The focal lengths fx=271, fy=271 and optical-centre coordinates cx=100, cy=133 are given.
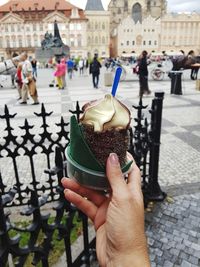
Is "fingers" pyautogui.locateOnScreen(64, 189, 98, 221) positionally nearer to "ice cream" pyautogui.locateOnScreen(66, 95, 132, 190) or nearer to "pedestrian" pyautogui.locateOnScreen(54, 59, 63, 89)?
"ice cream" pyautogui.locateOnScreen(66, 95, 132, 190)

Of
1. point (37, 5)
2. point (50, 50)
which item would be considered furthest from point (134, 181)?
point (37, 5)

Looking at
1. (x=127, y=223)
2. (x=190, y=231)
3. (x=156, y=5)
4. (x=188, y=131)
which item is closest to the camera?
(x=127, y=223)

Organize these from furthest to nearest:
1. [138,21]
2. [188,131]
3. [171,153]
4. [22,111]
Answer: [138,21] < [22,111] < [188,131] < [171,153]

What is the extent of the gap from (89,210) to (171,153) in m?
4.10

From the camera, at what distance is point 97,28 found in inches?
3307

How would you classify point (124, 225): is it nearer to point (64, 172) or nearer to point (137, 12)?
point (64, 172)

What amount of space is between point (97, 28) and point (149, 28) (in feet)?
55.6

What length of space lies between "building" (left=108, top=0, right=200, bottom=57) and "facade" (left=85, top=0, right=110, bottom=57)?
453 cm

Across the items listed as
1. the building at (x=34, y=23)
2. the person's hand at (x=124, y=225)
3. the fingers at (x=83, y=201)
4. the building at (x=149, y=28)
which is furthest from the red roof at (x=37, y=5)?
the person's hand at (x=124, y=225)

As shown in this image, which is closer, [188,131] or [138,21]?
[188,131]

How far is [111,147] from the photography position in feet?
3.72

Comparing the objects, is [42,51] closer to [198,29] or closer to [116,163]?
[116,163]

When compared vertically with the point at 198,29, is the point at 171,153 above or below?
below

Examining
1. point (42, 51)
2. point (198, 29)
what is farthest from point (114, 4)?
point (42, 51)
